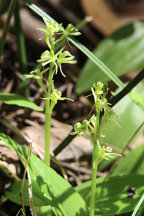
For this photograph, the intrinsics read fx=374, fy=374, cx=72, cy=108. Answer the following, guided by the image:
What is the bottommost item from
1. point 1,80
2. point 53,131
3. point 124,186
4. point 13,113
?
point 124,186

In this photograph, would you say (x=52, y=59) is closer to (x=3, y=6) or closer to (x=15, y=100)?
(x=15, y=100)

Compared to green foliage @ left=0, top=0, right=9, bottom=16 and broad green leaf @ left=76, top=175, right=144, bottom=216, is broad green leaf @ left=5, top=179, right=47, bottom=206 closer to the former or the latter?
broad green leaf @ left=76, top=175, right=144, bottom=216

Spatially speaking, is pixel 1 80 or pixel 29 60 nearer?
A: pixel 1 80

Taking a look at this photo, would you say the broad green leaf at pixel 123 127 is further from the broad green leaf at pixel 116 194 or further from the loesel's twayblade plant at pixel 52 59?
the loesel's twayblade plant at pixel 52 59

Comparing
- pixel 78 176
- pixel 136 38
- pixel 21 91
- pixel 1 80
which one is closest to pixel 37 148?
pixel 78 176

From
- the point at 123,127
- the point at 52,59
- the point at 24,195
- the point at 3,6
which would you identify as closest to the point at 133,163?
the point at 123,127

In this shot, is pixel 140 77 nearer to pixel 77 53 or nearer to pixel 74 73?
pixel 74 73
